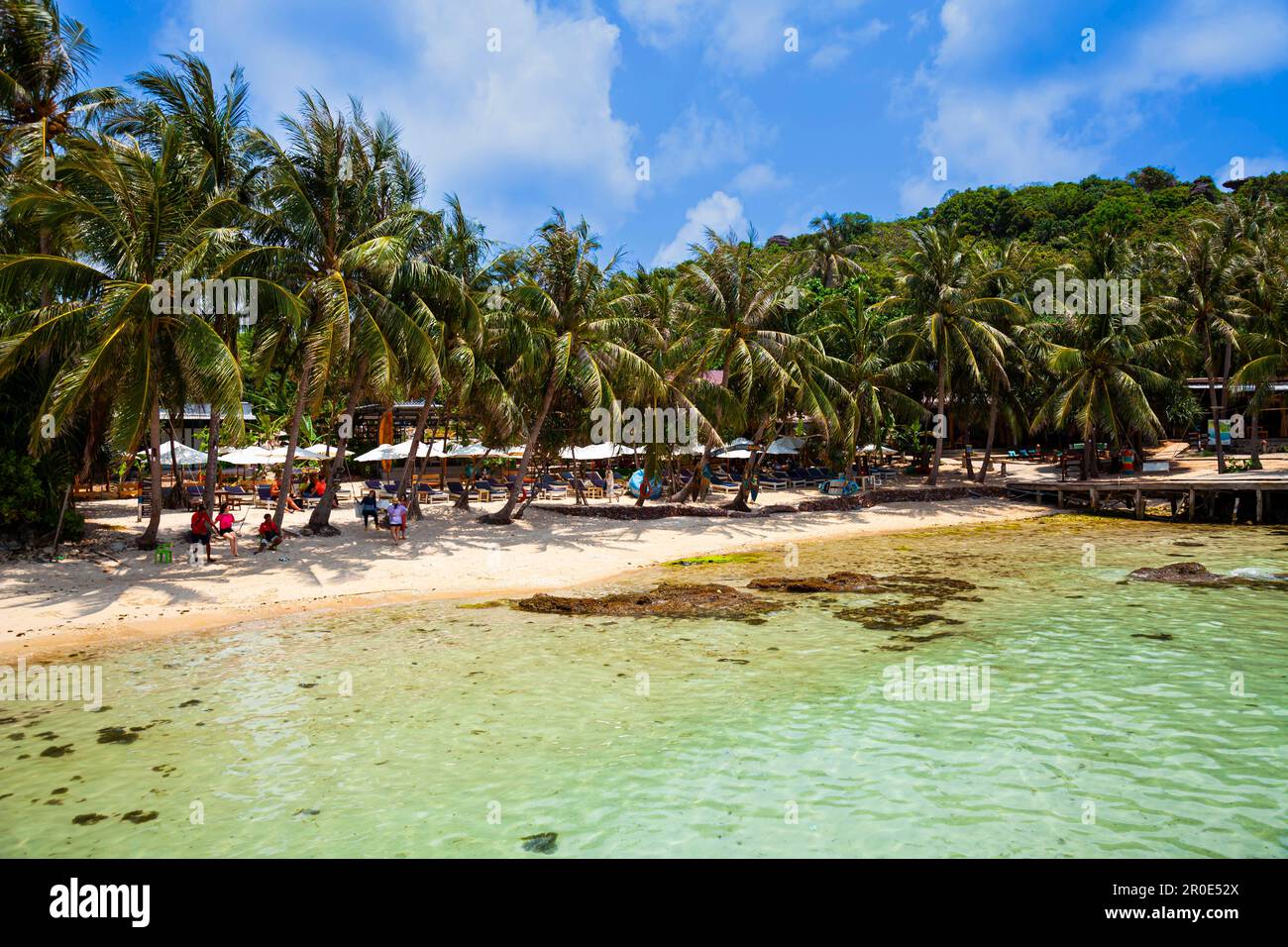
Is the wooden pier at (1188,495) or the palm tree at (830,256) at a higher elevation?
the palm tree at (830,256)

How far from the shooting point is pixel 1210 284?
97.8ft

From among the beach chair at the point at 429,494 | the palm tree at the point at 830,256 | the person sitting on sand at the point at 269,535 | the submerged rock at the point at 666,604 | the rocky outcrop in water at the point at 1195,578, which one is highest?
the palm tree at the point at 830,256

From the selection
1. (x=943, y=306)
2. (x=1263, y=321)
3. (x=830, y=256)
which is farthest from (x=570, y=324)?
(x=830, y=256)

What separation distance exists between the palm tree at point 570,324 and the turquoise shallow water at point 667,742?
10345 mm

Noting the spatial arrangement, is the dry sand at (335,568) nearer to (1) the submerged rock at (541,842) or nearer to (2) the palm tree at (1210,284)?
(1) the submerged rock at (541,842)

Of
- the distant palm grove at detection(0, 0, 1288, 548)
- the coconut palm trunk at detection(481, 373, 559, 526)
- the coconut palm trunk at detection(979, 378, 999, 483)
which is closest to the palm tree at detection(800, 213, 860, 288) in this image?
the distant palm grove at detection(0, 0, 1288, 548)

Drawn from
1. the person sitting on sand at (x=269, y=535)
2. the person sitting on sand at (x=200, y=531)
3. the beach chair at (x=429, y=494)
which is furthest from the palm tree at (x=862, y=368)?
the person sitting on sand at (x=200, y=531)

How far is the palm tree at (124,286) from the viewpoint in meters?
13.5

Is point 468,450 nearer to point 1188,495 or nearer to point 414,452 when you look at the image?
point 414,452

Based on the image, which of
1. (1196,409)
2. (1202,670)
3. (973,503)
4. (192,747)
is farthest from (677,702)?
(1196,409)

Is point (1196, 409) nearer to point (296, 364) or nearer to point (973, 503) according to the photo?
point (973, 503)

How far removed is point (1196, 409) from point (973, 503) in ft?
50.1

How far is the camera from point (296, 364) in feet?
65.1

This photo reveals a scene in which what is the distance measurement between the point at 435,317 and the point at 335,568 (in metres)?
6.85
